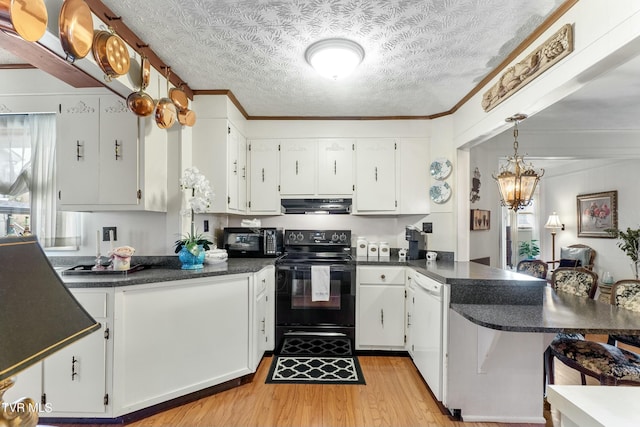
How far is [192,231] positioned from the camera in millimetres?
2475

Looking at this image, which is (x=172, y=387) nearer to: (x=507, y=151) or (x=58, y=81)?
(x=58, y=81)

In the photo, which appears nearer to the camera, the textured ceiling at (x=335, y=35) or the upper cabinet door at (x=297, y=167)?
the textured ceiling at (x=335, y=35)

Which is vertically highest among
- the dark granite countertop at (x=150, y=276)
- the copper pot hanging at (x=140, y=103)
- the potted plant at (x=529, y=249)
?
A: the copper pot hanging at (x=140, y=103)

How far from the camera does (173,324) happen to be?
210 cm

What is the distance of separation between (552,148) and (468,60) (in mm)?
2497

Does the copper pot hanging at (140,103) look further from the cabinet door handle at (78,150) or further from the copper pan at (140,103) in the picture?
the cabinet door handle at (78,150)

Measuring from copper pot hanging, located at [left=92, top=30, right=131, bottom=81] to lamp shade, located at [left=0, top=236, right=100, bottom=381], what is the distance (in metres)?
1.45

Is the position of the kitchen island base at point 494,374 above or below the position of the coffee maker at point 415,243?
below

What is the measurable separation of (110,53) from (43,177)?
153cm

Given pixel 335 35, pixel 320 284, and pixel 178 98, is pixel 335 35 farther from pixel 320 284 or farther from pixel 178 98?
pixel 320 284

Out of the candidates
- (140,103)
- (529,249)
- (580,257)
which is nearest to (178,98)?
(140,103)

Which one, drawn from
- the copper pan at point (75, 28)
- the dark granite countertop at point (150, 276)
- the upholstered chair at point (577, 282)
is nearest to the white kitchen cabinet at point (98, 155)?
the dark granite countertop at point (150, 276)

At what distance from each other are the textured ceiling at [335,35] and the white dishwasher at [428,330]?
1.65 meters

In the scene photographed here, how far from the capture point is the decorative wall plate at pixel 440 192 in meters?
3.25
